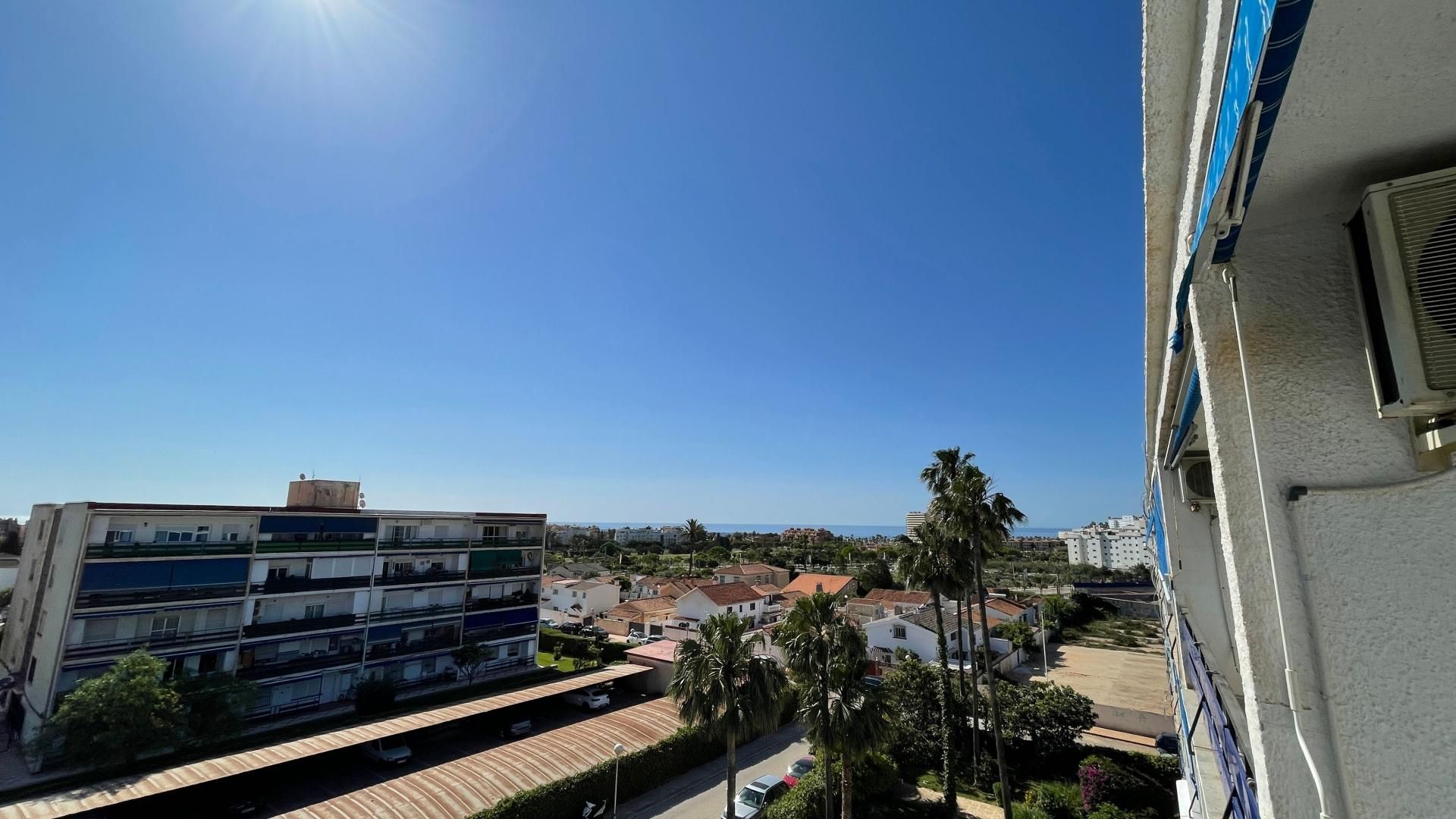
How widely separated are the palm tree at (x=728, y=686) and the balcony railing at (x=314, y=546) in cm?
2160

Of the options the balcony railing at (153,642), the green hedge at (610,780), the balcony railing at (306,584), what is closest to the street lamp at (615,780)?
the green hedge at (610,780)

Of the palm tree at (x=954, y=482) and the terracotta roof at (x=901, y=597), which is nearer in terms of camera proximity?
the palm tree at (x=954, y=482)

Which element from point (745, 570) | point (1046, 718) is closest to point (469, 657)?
point (1046, 718)

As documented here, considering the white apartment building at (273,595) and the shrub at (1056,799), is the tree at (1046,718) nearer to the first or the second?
the shrub at (1056,799)

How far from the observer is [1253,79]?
4.41ft

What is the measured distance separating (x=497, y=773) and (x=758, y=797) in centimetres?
819

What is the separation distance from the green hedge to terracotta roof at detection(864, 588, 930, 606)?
29.7 m

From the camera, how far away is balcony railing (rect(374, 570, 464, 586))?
102 ft

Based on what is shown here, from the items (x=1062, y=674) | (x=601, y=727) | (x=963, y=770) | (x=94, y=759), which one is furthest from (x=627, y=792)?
(x=1062, y=674)

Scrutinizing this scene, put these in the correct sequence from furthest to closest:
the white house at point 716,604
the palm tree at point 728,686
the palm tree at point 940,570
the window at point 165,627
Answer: the white house at point 716,604, the window at point 165,627, the palm tree at point 940,570, the palm tree at point 728,686

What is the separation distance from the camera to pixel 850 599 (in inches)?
2116

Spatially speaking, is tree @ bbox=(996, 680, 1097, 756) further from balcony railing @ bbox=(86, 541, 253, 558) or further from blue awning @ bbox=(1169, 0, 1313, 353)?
balcony railing @ bbox=(86, 541, 253, 558)

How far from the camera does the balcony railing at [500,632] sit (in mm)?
34150

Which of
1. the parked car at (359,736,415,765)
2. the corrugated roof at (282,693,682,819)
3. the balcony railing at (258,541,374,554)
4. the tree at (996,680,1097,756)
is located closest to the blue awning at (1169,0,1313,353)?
the corrugated roof at (282,693,682,819)
